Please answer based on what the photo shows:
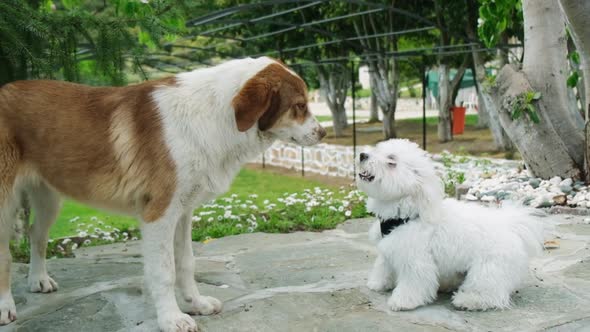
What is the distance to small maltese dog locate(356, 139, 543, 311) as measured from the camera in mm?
3582

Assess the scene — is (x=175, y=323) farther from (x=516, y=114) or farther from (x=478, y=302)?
(x=516, y=114)

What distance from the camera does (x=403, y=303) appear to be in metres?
3.59

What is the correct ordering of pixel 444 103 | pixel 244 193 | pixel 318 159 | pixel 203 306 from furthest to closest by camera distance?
pixel 444 103
pixel 318 159
pixel 244 193
pixel 203 306

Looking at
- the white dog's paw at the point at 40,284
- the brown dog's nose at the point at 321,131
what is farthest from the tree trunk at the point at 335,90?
the brown dog's nose at the point at 321,131

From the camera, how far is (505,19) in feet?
24.8

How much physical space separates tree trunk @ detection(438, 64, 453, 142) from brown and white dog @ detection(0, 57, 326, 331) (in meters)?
16.9

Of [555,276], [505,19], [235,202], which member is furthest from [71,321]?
[235,202]

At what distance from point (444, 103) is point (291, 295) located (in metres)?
16.9

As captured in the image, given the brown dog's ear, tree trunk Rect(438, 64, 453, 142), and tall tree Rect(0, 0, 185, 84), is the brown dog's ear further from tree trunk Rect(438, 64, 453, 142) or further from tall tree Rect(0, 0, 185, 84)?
tree trunk Rect(438, 64, 453, 142)

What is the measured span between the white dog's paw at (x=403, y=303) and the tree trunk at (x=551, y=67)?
435cm

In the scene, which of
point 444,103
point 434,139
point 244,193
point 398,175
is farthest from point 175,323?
point 434,139

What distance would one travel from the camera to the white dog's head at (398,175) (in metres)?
3.60

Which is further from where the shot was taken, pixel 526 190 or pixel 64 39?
pixel 526 190

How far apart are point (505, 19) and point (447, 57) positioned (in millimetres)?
12850
